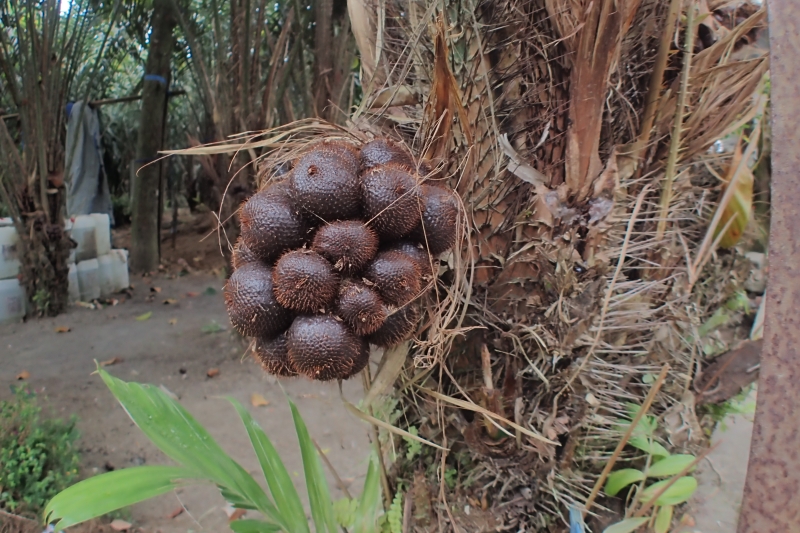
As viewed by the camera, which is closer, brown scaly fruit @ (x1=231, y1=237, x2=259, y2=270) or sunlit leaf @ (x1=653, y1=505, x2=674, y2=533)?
brown scaly fruit @ (x1=231, y1=237, x2=259, y2=270)

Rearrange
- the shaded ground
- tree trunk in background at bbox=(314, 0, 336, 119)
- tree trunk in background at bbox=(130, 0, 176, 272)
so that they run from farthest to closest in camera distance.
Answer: tree trunk in background at bbox=(130, 0, 176, 272) → tree trunk in background at bbox=(314, 0, 336, 119) → the shaded ground

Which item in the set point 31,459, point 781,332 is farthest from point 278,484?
point 31,459

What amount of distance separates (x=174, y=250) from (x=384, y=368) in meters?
9.34

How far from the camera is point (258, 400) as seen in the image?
400 cm

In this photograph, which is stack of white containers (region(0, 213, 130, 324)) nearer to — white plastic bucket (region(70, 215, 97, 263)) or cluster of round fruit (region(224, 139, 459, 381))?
white plastic bucket (region(70, 215, 97, 263))

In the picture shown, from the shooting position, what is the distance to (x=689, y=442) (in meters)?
1.64

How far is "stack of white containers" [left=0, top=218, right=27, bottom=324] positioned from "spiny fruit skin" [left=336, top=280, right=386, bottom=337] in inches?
225

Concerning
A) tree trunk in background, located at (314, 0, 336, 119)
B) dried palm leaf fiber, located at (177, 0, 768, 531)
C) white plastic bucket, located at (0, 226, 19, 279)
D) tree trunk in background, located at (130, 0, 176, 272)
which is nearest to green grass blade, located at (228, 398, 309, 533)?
dried palm leaf fiber, located at (177, 0, 768, 531)

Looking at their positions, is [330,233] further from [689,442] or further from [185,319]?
[185,319]

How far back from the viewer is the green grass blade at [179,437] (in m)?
1.34

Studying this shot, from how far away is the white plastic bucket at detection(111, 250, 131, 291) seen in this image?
6789mm

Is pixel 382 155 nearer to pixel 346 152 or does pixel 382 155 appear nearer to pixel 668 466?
pixel 346 152

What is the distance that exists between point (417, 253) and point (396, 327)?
0.17 meters

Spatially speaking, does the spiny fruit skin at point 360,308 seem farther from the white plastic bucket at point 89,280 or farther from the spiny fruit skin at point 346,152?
the white plastic bucket at point 89,280
